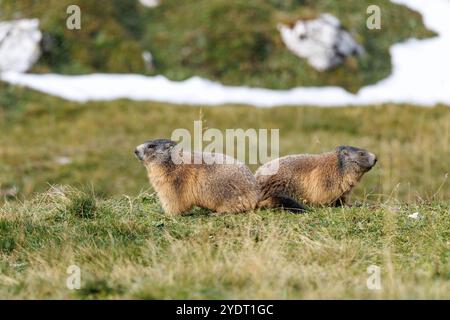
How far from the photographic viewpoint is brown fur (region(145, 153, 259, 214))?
10.6m

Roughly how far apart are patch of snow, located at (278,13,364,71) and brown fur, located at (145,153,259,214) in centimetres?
2025

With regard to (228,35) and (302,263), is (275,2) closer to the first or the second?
(228,35)

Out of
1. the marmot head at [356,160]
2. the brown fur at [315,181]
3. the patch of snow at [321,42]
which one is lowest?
the brown fur at [315,181]

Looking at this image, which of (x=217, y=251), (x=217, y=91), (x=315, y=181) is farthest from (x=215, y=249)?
(x=217, y=91)

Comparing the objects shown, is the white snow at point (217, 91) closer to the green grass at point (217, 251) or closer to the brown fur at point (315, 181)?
the brown fur at point (315, 181)

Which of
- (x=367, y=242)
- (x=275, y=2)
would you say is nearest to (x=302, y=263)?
(x=367, y=242)

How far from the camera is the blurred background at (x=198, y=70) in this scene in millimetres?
23109

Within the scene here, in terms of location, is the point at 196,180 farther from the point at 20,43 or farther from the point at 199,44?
the point at 20,43

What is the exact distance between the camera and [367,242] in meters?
9.36

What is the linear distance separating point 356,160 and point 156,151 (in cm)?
326

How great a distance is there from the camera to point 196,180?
10.6 m

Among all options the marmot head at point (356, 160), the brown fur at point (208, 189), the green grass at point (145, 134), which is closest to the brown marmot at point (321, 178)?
the marmot head at point (356, 160)

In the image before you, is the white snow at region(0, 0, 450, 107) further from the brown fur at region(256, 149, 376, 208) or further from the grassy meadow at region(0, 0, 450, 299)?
the brown fur at region(256, 149, 376, 208)

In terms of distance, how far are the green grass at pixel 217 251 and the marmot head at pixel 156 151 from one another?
0.80m
